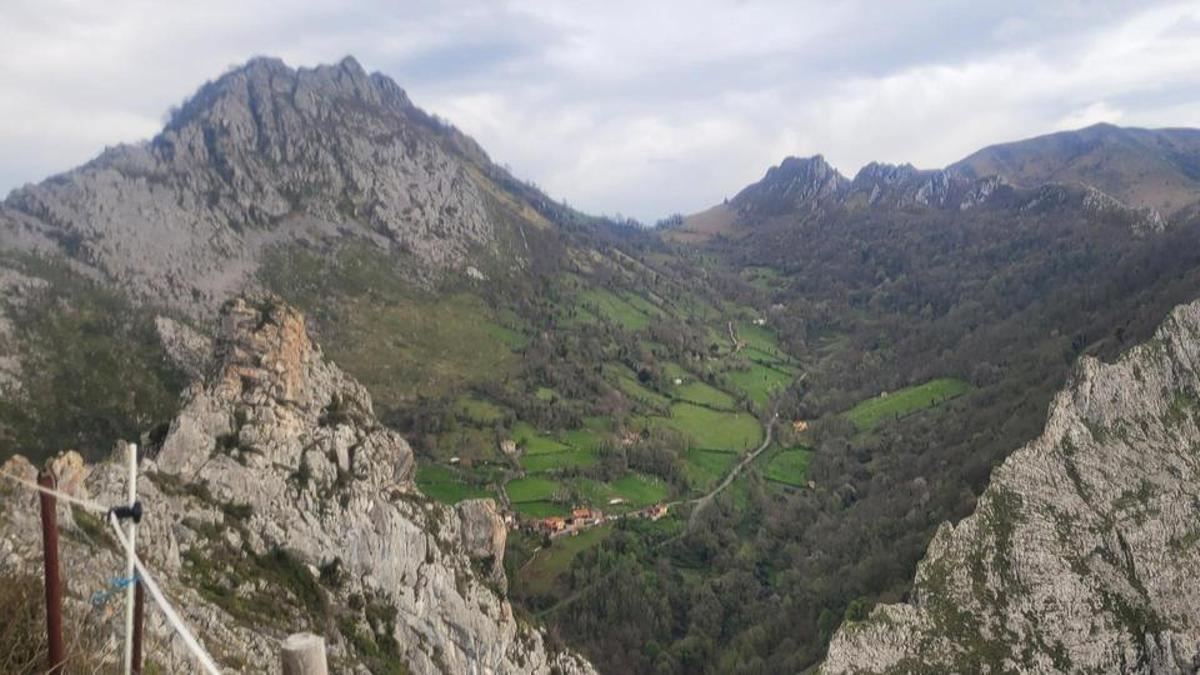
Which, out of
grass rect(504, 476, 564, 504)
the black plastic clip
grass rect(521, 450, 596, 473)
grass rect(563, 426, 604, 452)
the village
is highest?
the black plastic clip

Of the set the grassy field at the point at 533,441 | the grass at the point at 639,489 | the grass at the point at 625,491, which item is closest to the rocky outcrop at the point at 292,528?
the grass at the point at 625,491

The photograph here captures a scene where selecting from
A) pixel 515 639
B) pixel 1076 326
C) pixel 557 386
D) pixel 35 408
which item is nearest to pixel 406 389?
pixel 557 386

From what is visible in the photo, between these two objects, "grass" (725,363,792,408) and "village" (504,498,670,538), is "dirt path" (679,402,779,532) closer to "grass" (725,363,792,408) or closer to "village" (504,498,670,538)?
"village" (504,498,670,538)

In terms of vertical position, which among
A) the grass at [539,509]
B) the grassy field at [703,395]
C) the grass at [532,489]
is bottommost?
the grass at [539,509]

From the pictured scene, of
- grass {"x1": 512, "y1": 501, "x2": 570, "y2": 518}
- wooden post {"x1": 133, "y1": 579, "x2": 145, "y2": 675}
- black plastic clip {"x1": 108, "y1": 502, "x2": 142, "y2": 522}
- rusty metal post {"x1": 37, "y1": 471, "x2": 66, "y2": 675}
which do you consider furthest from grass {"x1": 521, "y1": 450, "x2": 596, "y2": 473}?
black plastic clip {"x1": 108, "y1": 502, "x2": 142, "y2": 522}

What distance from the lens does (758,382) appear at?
18712cm

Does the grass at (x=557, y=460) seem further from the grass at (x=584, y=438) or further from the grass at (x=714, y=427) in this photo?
the grass at (x=714, y=427)

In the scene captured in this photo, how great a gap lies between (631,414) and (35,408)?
100 m

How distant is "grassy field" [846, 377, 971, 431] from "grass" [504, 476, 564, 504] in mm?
68521

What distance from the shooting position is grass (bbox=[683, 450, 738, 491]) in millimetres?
127375

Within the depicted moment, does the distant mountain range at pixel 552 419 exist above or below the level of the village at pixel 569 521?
above

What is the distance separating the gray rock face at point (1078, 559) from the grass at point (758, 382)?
101417 mm

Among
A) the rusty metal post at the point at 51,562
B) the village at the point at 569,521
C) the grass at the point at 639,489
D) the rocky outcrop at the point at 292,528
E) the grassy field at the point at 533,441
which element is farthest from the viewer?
the grassy field at the point at 533,441

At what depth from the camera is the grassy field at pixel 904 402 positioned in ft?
495
